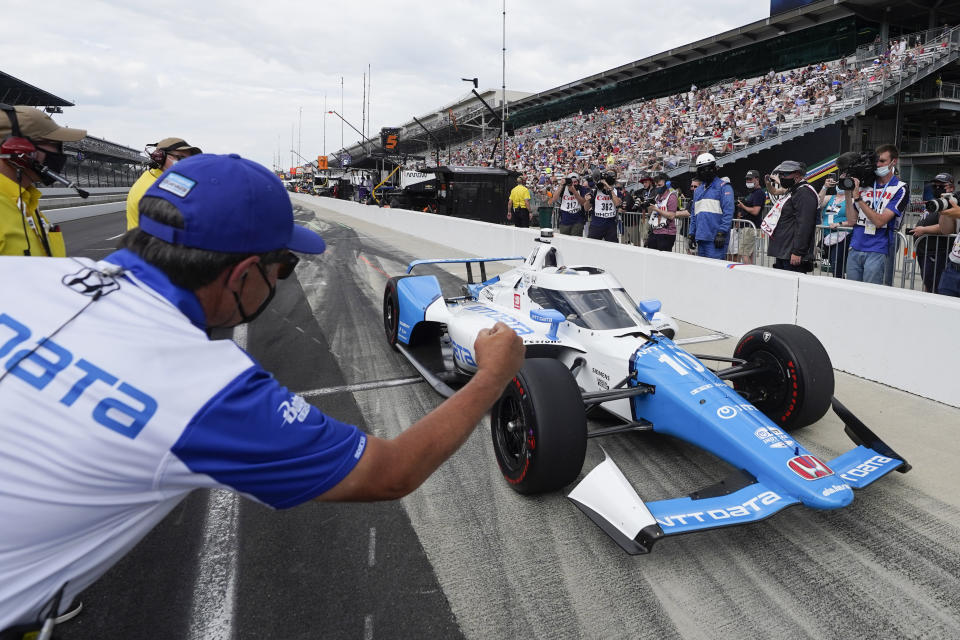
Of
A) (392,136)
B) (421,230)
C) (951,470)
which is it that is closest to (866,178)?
(951,470)

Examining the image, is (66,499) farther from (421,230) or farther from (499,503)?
(421,230)

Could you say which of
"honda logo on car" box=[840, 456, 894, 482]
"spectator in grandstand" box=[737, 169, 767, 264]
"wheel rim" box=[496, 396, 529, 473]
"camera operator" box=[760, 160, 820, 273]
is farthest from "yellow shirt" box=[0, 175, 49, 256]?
"spectator in grandstand" box=[737, 169, 767, 264]

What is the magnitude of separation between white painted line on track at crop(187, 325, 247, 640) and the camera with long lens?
285 inches

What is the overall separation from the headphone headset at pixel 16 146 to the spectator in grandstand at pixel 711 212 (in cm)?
706

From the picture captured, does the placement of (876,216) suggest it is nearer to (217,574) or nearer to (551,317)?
(551,317)

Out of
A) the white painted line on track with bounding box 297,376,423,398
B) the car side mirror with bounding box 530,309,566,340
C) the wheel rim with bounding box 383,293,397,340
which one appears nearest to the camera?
the car side mirror with bounding box 530,309,566,340

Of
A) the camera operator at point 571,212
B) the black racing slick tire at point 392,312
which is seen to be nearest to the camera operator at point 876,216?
the black racing slick tire at point 392,312

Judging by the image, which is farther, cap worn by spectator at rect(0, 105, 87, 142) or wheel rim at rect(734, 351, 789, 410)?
wheel rim at rect(734, 351, 789, 410)

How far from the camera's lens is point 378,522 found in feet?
10.3

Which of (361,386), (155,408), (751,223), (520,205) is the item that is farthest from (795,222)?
(520,205)

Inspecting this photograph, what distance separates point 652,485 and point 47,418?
308 centimetres

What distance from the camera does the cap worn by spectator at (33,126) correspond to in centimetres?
312

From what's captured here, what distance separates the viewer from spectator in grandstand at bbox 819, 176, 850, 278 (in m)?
7.71

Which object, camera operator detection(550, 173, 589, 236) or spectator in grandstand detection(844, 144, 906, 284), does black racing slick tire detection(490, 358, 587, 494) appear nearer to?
spectator in grandstand detection(844, 144, 906, 284)
